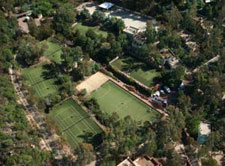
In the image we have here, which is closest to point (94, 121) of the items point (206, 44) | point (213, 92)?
point (213, 92)

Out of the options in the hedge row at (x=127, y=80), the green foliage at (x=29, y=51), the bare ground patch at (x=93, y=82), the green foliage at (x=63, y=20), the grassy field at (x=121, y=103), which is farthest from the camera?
the green foliage at (x=63, y=20)

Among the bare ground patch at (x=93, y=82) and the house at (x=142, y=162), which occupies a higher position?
the bare ground patch at (x=93, y=82)

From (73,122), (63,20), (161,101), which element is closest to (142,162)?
(161,101)

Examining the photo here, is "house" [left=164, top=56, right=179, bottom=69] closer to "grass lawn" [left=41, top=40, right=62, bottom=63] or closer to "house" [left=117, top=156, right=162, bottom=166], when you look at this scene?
"house" [left=117, top=156, right=162, bottom=166]

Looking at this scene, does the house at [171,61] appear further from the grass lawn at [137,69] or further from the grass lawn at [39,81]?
the grass lawn at [39,81]

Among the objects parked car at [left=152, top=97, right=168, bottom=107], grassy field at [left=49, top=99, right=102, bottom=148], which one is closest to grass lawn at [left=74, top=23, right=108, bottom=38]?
grassy field at [left=49, top=99, right=102, bottom=148]

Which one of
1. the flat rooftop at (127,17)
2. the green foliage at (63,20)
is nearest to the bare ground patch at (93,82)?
the flat rooftop at (127,17)
